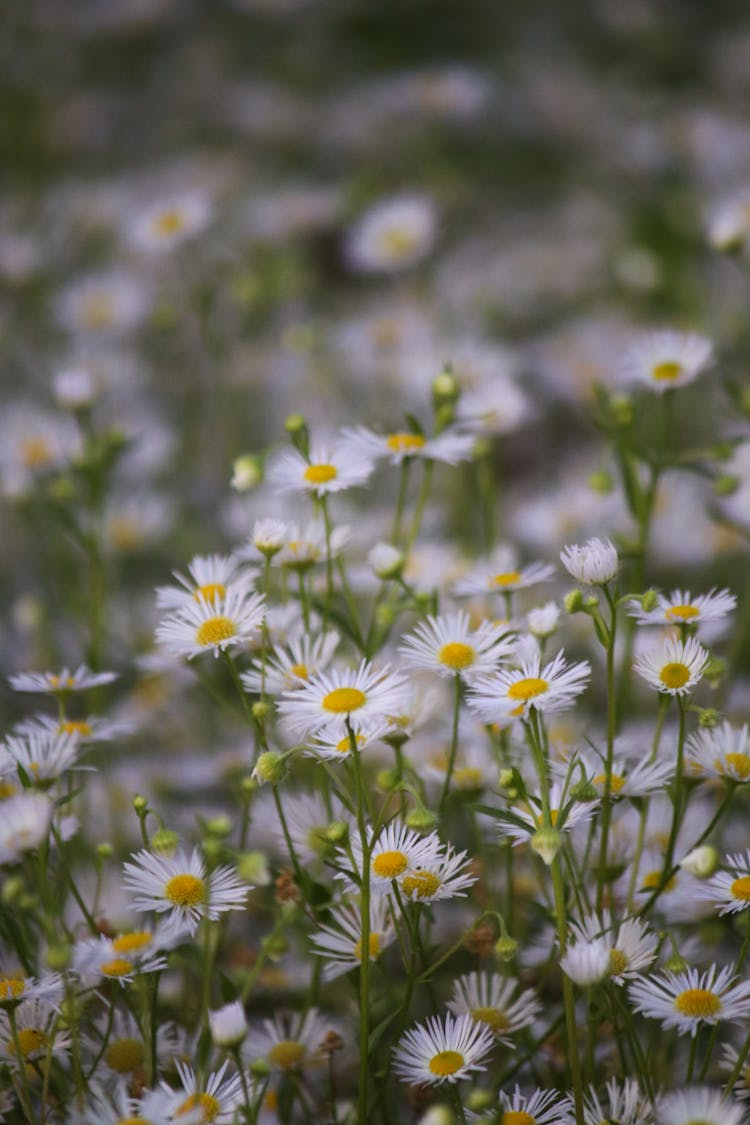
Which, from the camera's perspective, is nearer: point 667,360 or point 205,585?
point 205,585

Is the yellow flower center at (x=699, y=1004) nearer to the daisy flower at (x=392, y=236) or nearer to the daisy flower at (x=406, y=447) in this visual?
the daisy flower at (x=406, y=447)

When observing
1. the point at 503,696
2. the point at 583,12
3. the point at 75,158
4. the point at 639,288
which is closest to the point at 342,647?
the point at 503,696

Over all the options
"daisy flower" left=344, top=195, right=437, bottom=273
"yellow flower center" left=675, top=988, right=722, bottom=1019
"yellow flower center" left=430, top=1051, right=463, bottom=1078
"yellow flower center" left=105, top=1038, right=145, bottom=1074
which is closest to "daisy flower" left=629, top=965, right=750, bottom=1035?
"yellow flower center" left=675, top=988, right=722, bottom=1019

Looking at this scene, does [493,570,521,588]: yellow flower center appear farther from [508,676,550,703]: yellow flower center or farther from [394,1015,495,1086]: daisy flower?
[394,1015,495,1086]: daisy flower

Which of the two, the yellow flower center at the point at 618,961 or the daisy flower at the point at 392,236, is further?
the daisy flower at the point at 392,236

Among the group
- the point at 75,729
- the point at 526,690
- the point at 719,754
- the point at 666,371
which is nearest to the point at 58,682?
the point at 75,729

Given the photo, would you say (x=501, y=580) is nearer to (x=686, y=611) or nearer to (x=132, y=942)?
(x=686, y=611)

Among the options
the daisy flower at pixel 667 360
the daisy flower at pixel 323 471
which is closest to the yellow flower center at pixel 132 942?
the daisy flower at pixel 323 471
